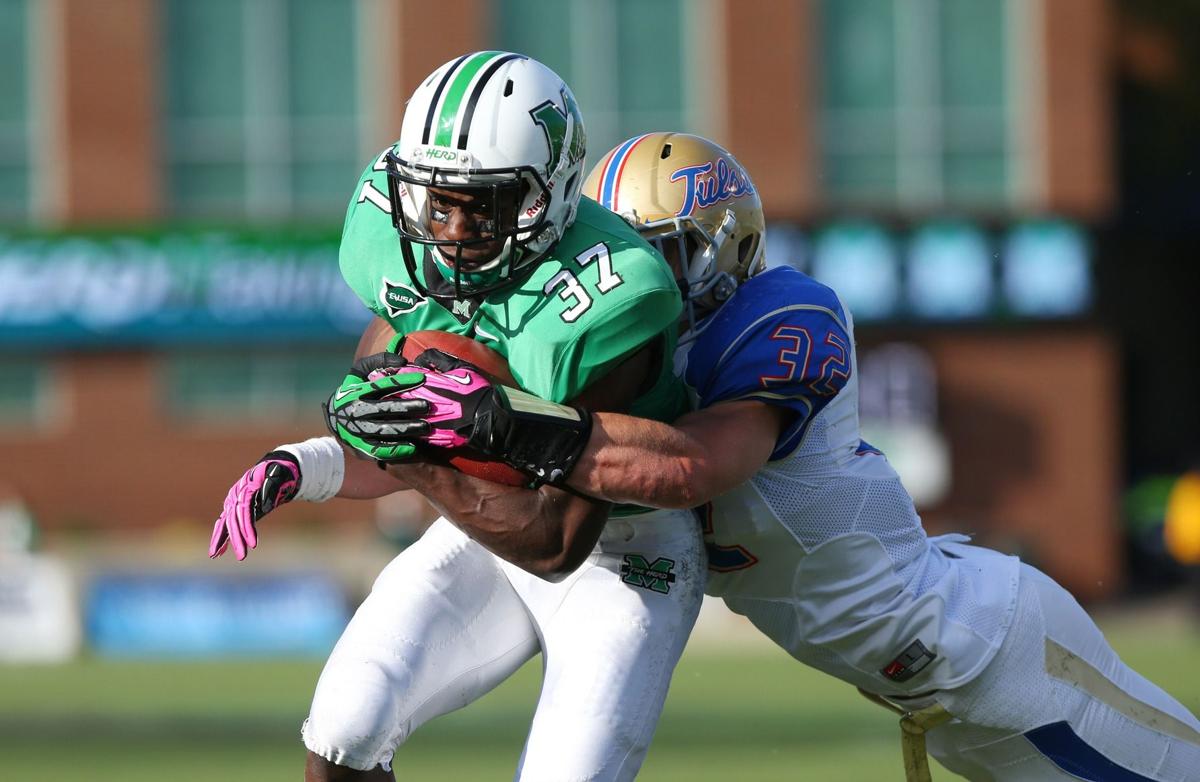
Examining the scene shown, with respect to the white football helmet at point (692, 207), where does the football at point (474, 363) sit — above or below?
below

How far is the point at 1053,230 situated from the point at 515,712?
1161cm

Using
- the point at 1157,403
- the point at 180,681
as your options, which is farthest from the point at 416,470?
the point at 1157,403

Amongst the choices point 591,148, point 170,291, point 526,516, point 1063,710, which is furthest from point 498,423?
point 170,291

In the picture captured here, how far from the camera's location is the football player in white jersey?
14.1 ft

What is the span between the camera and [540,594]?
446cm

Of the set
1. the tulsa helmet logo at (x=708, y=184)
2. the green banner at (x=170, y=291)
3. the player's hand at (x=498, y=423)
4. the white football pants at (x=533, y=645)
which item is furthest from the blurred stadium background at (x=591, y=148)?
the player's hand at (x=498, y=423)

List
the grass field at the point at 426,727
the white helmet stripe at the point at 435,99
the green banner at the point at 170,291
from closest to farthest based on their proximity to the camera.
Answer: the white helmet stripe at the point at 435,99, the grass field at the point at 426,727, the green banner at the point at 170,291

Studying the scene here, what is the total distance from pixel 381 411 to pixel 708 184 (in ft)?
3.74

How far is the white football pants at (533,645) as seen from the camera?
4137 millimetres

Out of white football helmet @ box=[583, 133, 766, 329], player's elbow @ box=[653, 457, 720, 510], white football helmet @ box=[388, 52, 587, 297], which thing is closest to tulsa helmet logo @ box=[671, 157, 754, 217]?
white football helmet @ box=[583, 133, 766, 329]

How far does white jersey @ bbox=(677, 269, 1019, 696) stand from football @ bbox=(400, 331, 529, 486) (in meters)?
0.50

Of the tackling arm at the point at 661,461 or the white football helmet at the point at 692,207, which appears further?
the white football helmet at the point at 692,207

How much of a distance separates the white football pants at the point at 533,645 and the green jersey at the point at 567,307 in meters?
0.40

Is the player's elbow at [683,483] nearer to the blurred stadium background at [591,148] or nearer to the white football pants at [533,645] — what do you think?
the white football pants at [533,645]
